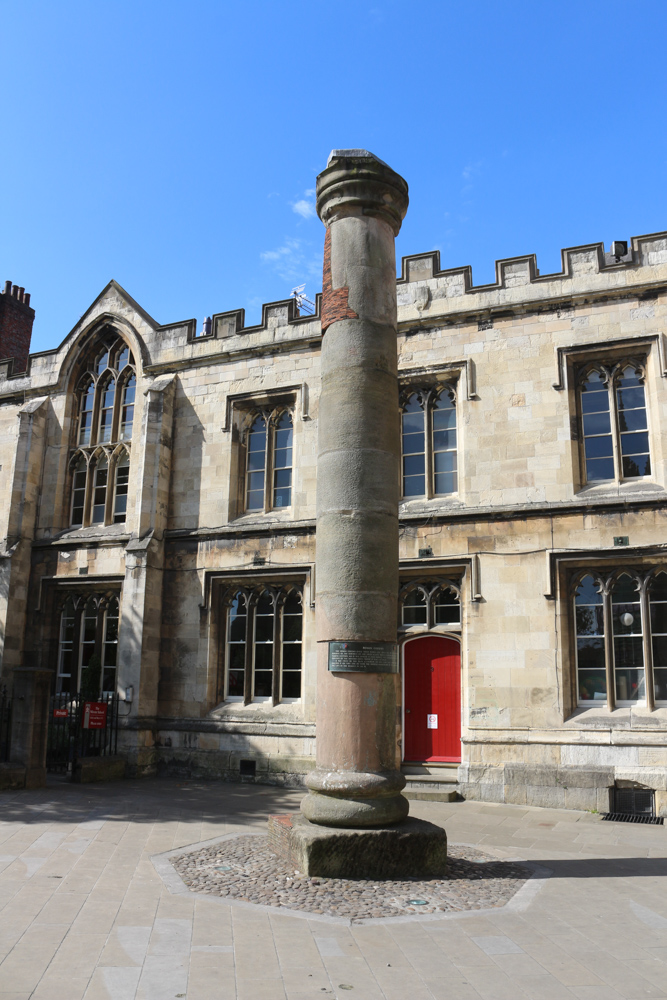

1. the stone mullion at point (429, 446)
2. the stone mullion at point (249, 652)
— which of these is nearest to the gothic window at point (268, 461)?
the stone mullion at point (249, 652)

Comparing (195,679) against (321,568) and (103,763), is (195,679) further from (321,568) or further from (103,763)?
(321,568)

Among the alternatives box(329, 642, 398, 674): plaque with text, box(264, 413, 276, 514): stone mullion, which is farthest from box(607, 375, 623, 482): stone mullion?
box(329, 642, 398, 674): plaque with text

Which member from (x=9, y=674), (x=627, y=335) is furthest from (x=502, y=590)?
(x=9, y=674)

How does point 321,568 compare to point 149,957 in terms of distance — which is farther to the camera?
point 321,568

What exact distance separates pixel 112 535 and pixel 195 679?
3676 millimetres

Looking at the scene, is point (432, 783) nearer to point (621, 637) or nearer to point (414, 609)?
point (414, 609)

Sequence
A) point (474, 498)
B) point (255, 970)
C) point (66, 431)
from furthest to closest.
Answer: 1. point (66, 431)
2. point (474, 498)
3. point (255, 970)

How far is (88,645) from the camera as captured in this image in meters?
16.8

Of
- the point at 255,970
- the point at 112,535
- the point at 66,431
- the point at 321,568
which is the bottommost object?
the point at 255,970

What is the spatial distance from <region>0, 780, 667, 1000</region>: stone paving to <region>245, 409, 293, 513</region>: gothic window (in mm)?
7908

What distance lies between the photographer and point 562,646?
1240 centimetres

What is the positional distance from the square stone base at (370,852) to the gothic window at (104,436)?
11.4 meters

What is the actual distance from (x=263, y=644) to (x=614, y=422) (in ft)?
24.9

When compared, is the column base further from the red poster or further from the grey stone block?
the red poster
